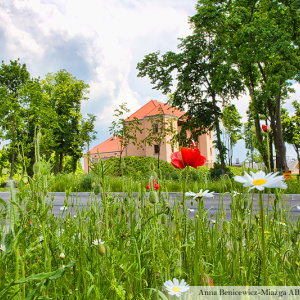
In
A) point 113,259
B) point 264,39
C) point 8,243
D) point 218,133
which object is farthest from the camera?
point 218,133

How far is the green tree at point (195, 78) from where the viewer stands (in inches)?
857

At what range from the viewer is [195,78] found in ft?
74.6

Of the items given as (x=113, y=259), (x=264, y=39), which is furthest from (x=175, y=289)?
(x=264, y=39)

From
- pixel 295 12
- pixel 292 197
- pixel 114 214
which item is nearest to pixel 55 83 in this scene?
pixel 295 12

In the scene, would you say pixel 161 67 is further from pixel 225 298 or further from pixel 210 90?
pixel 225 298

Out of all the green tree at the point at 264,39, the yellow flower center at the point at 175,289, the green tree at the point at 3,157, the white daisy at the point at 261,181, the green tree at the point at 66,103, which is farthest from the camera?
A: the green tree at the point at 66,103

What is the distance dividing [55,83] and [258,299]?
3705cm

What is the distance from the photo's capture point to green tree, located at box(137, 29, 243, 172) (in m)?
21.8

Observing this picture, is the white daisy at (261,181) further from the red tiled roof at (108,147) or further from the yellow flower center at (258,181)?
the red tiled roof at (108,147)

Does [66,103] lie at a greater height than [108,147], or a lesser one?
greater

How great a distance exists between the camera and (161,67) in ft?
76.0

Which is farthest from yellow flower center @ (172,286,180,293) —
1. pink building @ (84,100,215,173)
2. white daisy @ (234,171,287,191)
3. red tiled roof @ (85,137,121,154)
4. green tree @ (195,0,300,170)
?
red tiled roof @ (85,137,121,154)

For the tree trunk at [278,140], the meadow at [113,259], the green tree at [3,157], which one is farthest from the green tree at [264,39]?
the green tree at [3,157]

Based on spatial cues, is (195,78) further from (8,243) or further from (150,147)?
(8,243)
